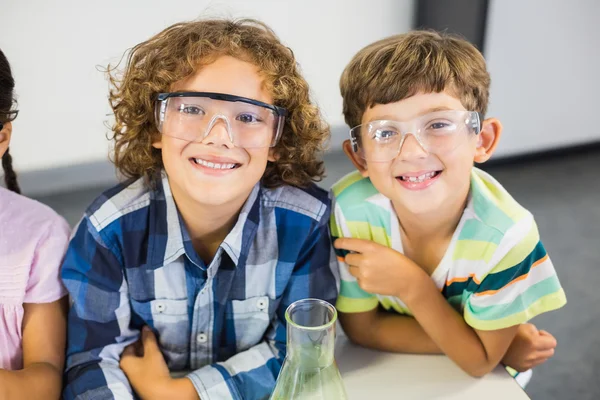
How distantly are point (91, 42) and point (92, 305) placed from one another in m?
2.18

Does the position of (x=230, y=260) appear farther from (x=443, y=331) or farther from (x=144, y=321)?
(x=443, y=331)

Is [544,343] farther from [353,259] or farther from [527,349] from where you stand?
[353,259]

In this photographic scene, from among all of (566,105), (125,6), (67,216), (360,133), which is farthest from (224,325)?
(566,105)

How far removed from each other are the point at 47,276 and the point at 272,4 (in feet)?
7.94

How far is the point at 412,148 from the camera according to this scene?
1.23m

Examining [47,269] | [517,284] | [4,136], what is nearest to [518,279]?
[517,284]

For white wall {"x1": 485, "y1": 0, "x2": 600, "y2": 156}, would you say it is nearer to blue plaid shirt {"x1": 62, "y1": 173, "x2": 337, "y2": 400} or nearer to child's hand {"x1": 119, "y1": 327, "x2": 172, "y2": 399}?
blue plaid shirt {"x1": 62, "y1": 173, "x2": 337, "y2": 400}

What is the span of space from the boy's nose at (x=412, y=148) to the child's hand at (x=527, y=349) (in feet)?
1.68

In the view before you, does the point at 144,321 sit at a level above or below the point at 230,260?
below

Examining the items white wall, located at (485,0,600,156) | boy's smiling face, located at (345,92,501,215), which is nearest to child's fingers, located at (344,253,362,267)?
boy's smiling face, located at (345,92,501,215)

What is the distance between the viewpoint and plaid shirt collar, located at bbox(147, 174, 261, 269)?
1.23 meters

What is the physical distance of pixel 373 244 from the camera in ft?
4.26

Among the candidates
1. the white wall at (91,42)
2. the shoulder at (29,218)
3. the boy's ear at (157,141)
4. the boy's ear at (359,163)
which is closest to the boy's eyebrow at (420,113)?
the boy's ear at (359,163)

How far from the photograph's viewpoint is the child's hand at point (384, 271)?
128 cm
